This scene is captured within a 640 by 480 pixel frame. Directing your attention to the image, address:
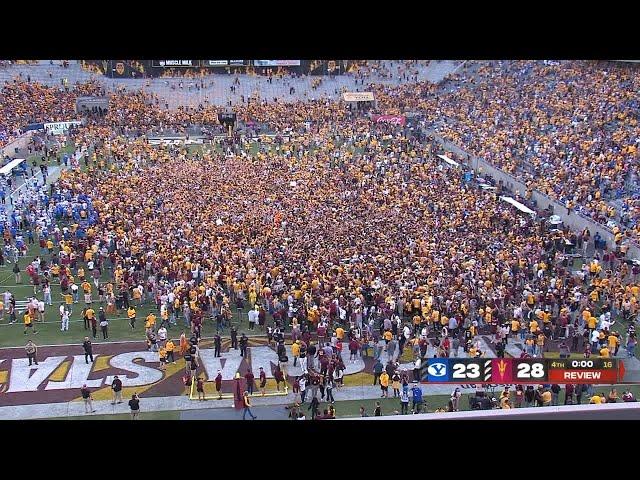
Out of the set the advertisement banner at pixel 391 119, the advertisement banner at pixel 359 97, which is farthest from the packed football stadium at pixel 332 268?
the advertisement banner at pixel 359 97

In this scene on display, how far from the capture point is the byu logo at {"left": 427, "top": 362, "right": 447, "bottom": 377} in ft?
48.7

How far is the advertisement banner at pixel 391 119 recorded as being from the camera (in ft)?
137

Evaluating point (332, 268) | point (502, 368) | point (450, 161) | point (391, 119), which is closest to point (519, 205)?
point (450, 161)

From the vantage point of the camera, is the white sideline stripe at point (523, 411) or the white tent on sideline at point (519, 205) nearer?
the white sideline stripe at point (523, 411)

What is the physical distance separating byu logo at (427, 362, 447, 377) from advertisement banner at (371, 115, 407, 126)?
28135mm

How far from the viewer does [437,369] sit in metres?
14.9

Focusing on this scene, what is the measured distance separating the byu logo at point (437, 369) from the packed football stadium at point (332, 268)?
0.07 ft

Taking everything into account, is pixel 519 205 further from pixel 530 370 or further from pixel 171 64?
pixel 171 64

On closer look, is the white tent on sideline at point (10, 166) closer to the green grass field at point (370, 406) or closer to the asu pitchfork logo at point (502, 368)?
the green grass field at point (370, 406)

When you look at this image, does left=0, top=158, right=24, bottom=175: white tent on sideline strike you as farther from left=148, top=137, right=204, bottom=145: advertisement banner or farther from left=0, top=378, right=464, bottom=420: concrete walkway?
left=0, top=378, right=464, bottom=420: concrete walkway

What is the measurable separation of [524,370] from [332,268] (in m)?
5.98
